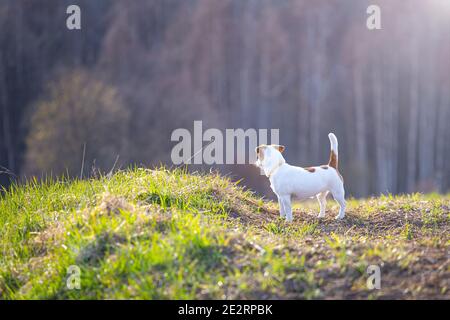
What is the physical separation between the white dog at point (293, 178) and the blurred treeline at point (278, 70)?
2694cm

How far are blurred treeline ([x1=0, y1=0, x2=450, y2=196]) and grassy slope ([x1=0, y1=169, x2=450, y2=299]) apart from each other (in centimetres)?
2715

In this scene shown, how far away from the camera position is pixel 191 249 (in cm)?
618

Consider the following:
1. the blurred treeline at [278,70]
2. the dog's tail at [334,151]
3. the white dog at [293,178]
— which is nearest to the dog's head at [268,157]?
the white dog at [293,178]

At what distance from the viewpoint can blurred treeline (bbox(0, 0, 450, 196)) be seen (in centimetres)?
3928

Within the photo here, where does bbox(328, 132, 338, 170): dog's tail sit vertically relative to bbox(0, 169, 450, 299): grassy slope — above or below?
above

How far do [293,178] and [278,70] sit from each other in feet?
120

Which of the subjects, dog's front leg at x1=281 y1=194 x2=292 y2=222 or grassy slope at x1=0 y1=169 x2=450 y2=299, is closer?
grassy slope at x1=0 y1=169 x2=450 y2=299

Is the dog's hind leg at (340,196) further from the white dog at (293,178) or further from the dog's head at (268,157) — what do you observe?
the dog's head at (268,157)

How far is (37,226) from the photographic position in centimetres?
747

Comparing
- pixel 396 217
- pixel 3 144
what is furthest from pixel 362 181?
pixel 396 217

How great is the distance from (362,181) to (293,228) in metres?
30.9

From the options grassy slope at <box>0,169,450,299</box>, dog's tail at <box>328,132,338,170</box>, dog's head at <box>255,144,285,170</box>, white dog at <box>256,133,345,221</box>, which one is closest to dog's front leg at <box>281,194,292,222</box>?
white dog at <box>256,133,345,221</box>

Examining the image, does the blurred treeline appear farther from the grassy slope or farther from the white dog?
the grassy slope

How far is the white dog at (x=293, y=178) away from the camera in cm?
799
